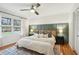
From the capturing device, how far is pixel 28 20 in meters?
1.86

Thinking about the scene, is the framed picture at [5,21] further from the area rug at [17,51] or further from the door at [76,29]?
the door at [76,29]

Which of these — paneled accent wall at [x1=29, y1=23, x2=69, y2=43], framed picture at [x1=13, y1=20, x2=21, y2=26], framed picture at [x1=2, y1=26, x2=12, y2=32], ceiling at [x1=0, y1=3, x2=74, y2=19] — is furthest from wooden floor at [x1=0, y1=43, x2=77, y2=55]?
ceiling at [x1=0, y1=3, x2=74, y2=19]

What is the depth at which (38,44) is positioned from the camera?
1.82 metres

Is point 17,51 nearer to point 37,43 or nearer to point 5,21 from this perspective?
point 37,43

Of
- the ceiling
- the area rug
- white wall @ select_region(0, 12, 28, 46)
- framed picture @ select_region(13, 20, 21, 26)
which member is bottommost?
the area rug

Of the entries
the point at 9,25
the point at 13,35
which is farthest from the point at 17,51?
the point at 9,25

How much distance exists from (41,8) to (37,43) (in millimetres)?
714

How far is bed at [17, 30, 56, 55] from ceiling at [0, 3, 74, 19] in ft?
1.59

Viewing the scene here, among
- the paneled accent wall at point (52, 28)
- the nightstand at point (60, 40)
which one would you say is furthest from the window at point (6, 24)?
the nightstand at point (60, 40)

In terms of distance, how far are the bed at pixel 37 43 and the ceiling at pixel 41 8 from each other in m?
0.48

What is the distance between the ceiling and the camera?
5.45 feet

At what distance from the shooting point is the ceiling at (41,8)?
1.66 metres

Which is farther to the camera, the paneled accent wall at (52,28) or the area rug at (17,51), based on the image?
the paneled accent wall at (52,28)

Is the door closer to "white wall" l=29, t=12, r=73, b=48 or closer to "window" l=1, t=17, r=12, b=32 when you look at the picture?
"white wall" l=29, t=12, r=73, b=48
